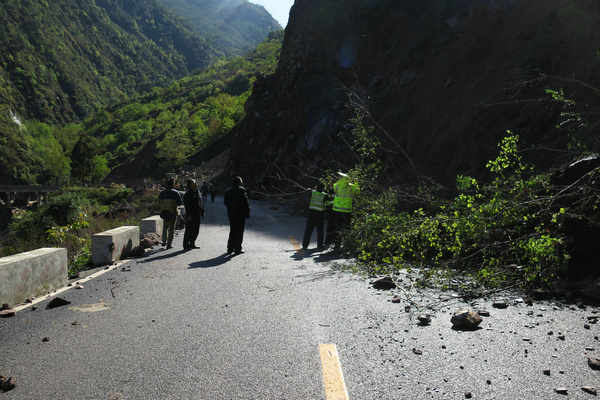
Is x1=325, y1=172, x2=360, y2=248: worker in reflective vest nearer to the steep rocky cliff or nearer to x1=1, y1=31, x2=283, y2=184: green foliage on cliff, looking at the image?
the steep rocky cliff

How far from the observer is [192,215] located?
1129 cm

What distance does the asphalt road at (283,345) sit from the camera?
3.13m

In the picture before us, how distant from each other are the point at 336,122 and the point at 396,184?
1643 cm

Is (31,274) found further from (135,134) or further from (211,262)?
(135,134)

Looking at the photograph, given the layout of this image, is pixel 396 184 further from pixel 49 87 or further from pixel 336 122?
pixel 49 87

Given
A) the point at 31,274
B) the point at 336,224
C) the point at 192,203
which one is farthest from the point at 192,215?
the point at 31,274

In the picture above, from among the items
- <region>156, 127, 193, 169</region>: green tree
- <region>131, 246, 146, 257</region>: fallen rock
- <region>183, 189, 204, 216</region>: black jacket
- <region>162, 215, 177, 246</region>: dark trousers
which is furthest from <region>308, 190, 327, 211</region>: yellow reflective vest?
<region>156, 127, 193, 169</region>: green tree

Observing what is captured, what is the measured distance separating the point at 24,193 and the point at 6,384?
109802 millimetres

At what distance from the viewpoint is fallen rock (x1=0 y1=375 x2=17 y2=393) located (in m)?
3.16

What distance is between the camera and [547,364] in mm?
3426

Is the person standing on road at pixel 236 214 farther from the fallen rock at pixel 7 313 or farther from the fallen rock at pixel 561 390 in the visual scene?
the fallen rock at pixel 561 390

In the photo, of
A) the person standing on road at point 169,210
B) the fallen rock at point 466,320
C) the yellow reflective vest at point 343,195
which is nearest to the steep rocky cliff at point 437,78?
the yellow reflective vest at point 343,195

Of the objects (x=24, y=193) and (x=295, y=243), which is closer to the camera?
(x=295, y=243)

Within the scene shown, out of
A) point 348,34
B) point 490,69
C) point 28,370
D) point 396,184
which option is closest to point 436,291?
point 28,370
